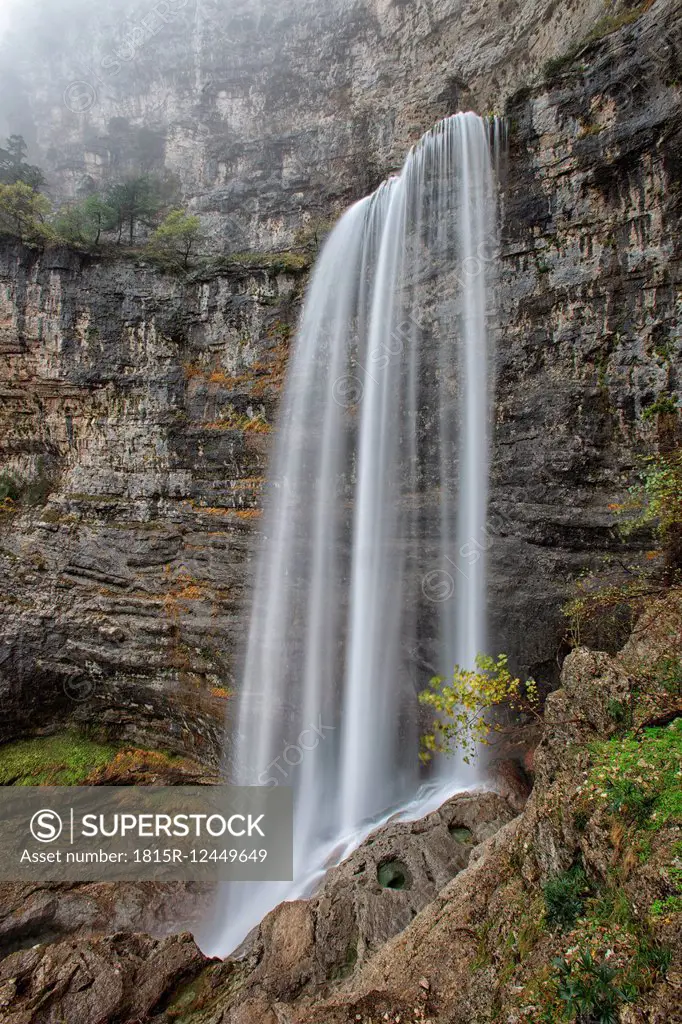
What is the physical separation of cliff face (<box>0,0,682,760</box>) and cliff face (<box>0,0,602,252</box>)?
2.02m

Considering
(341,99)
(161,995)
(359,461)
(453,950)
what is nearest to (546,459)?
(359,461)

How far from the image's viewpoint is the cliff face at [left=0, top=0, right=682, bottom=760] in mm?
8992

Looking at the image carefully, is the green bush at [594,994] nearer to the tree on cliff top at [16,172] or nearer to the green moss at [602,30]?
the green moss at [602,30]

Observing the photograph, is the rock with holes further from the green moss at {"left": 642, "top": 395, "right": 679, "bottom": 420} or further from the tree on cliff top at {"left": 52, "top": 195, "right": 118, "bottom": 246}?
the tree on cliff top at {"left": 52, "top": 195, "right": 118, "bottom": 246}

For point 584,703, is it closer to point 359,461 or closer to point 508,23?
point 359,461

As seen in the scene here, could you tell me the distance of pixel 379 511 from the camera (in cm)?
1169

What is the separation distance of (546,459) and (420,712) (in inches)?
242

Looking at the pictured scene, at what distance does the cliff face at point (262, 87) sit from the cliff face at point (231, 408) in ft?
6.64

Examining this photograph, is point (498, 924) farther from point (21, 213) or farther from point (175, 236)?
point (21, 213)

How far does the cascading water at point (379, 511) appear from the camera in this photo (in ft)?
34.4

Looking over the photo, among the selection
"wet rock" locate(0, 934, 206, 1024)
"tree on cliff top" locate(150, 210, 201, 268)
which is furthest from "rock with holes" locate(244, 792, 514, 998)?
"tree on cliff top" locate(150, 210, 201, 268)

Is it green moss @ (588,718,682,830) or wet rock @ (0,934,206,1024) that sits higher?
green moss @ (588,718,682,830)

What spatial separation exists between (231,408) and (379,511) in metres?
5.62

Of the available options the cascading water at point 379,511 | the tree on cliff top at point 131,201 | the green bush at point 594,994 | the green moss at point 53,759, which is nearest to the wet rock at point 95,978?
the cascading water at point 379,511
